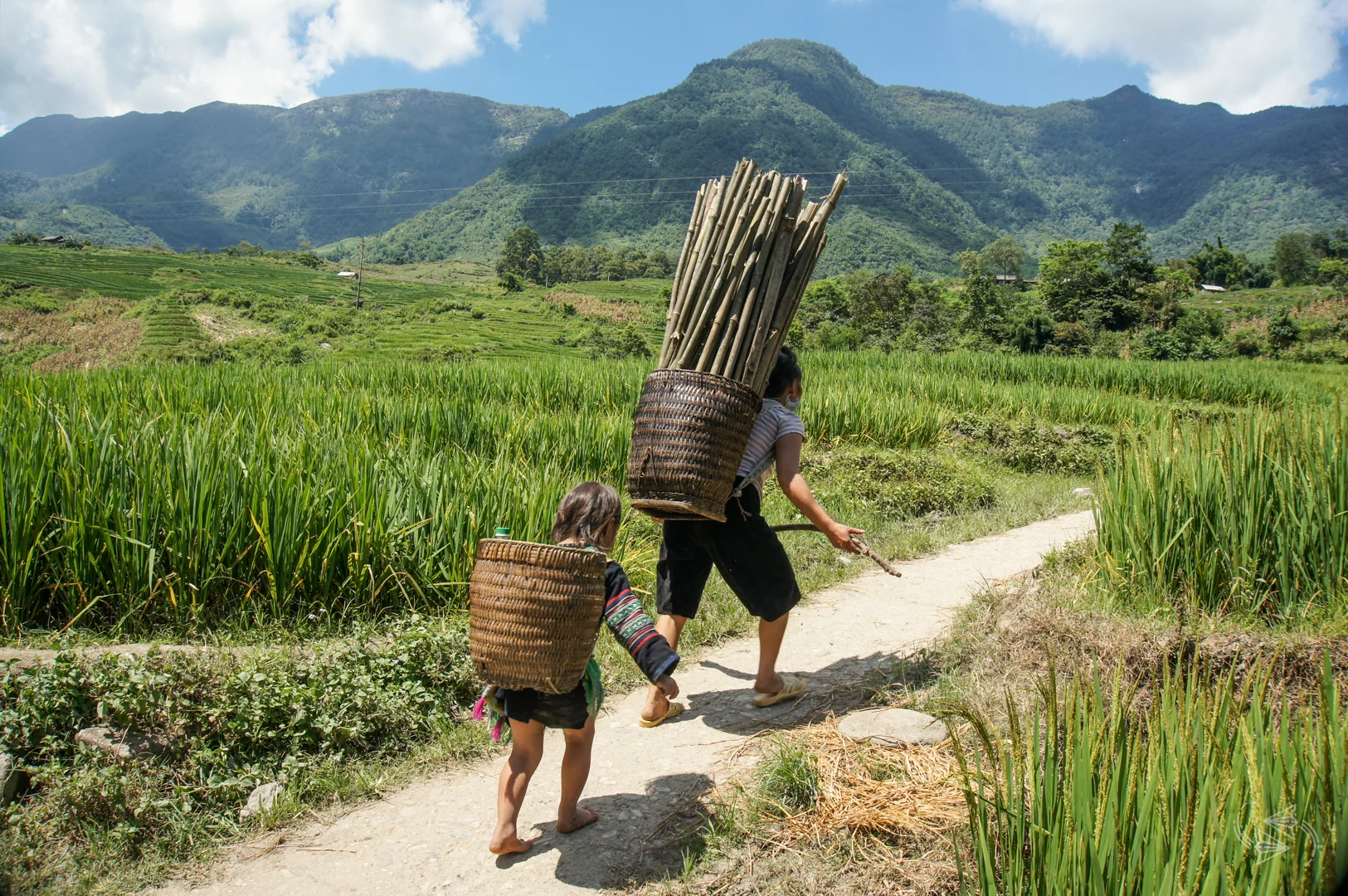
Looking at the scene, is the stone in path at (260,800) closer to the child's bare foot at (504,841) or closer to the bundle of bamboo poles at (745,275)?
the child's bare foot at (504,841)

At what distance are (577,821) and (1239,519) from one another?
10.9 ft

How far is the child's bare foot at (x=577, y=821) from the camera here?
2.82 metres

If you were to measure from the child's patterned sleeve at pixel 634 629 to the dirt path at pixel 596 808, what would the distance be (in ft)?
1.91

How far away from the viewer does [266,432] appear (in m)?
5.39

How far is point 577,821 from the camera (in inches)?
112

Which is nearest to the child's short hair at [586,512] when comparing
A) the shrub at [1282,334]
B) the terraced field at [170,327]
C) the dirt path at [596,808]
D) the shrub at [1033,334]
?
the dirt path at [596,808]

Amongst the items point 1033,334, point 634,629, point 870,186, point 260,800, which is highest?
point 870,186

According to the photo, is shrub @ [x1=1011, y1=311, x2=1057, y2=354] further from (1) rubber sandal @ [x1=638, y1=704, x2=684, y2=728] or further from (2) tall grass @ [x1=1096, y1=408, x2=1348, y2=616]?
(1) rubber sandal @ [x1=638, y1=704, x2=684, y2=728]

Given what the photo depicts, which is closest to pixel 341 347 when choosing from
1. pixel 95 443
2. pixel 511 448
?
pixel 511 448

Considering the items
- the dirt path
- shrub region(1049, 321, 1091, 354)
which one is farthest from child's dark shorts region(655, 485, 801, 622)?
shrub region(1049, 321, 1091, 354)

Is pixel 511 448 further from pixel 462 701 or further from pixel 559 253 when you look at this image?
pixel 559 253

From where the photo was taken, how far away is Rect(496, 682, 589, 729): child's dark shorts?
2688 millimetres

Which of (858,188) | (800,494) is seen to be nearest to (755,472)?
(800,494)

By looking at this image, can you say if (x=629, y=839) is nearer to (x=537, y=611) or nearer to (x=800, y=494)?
(x=537, y=611)
